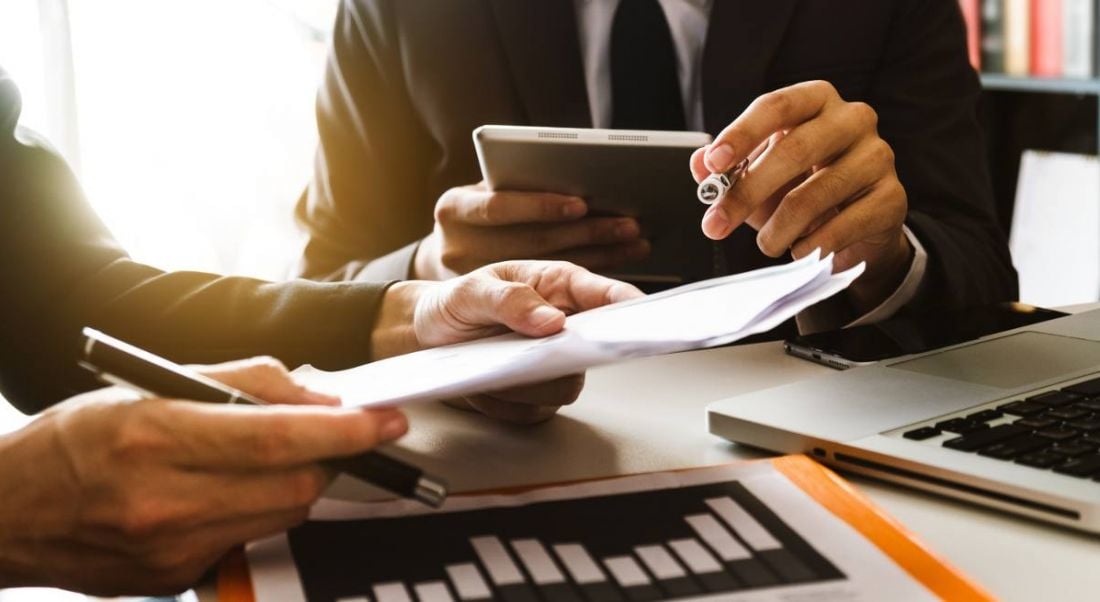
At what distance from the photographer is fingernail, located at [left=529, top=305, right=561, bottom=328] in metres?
0.62

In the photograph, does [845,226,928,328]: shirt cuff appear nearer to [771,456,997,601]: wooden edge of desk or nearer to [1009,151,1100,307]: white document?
[771,456,997,601]: wooden edge of desk

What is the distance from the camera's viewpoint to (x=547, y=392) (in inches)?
26.8

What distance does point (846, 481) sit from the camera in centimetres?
59

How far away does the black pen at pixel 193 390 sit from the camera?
0.47m

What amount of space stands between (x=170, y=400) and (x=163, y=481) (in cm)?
3

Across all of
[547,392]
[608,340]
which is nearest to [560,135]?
[547,392]

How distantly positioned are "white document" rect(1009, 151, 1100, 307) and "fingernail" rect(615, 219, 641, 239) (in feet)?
4.96

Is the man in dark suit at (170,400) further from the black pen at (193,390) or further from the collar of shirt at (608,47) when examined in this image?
the collar of shirt at (608,47)

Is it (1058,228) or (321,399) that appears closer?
(321,399)

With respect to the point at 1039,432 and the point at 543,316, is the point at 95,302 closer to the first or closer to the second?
the point at 543,316

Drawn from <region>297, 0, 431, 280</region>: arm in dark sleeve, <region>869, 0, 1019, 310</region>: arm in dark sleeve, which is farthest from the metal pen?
<region>297, 0, 431, 280</region>: arm in dark sleeve

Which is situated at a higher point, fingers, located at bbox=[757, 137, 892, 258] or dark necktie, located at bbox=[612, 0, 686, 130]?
dark necktie, located at bbox=[612, 0, 686, 130]

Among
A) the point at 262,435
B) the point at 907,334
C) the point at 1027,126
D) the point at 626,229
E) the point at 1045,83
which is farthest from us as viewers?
the point at 1027,126

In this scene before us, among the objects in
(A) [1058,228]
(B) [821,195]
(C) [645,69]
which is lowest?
(A) [1058,228]
